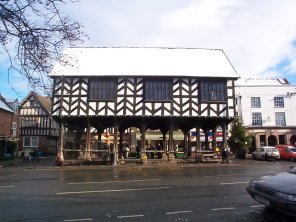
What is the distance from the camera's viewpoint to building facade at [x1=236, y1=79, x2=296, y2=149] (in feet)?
165

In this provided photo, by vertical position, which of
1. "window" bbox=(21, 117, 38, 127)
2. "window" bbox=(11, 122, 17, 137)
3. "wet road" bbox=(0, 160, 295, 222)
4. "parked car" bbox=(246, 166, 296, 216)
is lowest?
"wet road" bbox=(0, 160, 295, 222)

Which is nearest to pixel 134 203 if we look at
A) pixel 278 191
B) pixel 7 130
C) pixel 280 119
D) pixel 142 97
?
pixel 278 191

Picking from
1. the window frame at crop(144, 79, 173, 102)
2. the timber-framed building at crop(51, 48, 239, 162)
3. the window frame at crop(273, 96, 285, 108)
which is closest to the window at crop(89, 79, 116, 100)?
the timber-framed building at crop(51, 48, 239, 162)

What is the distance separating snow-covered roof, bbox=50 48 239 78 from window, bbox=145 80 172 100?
2.72 ft

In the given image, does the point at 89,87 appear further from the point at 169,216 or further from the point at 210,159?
the point at 169,216

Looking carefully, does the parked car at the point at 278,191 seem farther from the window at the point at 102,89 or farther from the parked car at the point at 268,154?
the parked car at the point at 268,154

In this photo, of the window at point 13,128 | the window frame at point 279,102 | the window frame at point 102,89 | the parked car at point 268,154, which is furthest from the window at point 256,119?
the window at point 13,128

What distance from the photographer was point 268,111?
50906 mm

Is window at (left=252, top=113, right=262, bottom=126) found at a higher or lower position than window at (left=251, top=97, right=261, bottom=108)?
lower

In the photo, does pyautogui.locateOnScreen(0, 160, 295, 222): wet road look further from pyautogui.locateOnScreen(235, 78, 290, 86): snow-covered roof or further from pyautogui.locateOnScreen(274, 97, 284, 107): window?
pyautogui.locateOnScreen(235, 78, 290, 86): snow-covered roof

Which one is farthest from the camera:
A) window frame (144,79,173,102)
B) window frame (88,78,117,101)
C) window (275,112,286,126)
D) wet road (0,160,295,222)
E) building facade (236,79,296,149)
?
window (275,112,286,126)

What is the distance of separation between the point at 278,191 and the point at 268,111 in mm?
46582

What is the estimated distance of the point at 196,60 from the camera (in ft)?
104

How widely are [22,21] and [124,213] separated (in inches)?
197
